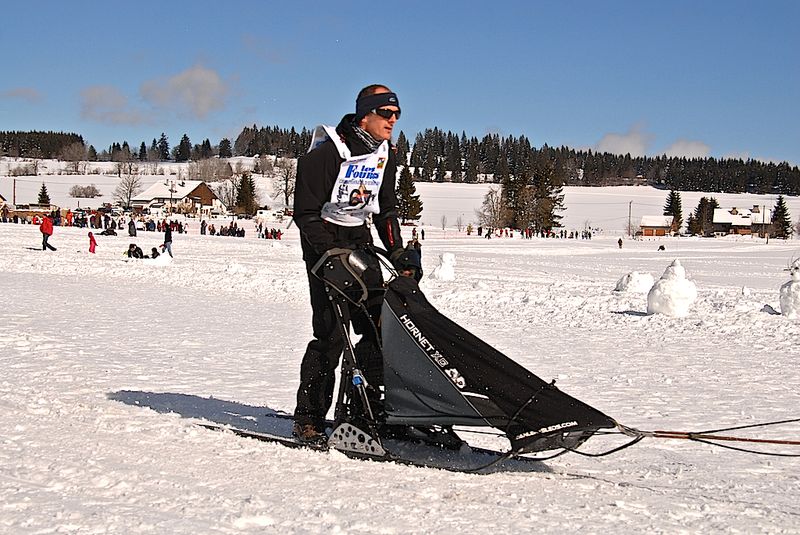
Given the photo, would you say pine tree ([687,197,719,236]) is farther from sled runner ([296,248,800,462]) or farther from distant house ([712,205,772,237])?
sled runner ([296,248,800,462])

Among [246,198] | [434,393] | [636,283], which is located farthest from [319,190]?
[246,198]

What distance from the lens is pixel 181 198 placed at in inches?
5276

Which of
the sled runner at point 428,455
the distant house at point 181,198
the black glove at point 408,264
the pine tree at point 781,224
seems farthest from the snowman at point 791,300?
the pine tree at point 781,224

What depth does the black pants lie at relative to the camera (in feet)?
15.0

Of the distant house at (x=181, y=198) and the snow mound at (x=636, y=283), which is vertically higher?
the distant house at (x=181, y=198)

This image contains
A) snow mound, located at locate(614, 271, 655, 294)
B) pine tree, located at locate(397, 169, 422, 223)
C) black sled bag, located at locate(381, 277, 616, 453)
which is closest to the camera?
black sled bag, located at locate(381, 277, 616, 453)

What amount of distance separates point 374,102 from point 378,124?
130 millimetres

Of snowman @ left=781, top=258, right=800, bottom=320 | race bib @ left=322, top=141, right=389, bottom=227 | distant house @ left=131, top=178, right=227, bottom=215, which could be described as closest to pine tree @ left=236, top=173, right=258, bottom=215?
distant house @ left=131, top=178, right=227, bottom=215

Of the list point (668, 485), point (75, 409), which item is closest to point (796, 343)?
point (668, 485)

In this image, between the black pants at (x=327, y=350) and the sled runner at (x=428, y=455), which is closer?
the sled runner at (x=428, y=455)

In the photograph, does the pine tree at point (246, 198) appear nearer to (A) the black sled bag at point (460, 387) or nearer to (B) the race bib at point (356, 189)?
(B) the race bib at point (356, 189)

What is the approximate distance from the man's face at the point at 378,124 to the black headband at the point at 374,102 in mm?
24

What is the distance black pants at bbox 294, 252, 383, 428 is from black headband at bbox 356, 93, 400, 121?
88 centimetres

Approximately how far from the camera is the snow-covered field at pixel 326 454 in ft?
10.9
